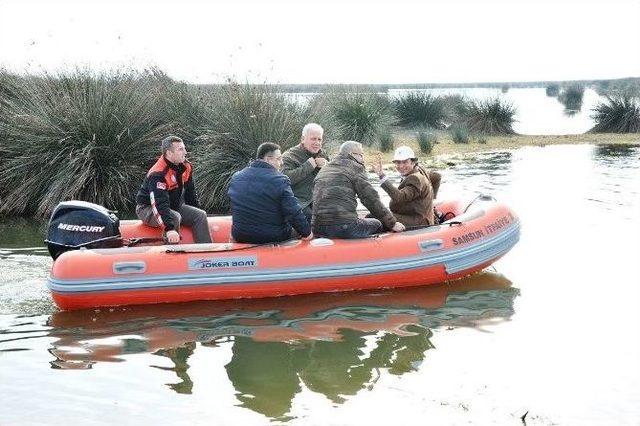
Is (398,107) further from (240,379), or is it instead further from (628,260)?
(240,379)

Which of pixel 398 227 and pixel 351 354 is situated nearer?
pixel 351 354

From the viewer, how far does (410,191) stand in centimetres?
811

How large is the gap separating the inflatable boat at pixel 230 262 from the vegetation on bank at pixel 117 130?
3.47 meters

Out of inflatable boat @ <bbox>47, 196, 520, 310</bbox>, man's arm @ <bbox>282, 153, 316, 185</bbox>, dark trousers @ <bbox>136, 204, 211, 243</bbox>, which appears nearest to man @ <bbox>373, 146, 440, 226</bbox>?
inflatable boat @ <bbox>47, 196, 520, 310</bbox>

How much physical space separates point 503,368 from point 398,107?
19.7 m

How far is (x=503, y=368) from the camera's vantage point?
18.6 ft

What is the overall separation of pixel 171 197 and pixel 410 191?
246cm

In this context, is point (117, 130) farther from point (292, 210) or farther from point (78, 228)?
point (292, 210)

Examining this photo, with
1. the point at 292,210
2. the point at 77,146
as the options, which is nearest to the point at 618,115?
the point at 77,146

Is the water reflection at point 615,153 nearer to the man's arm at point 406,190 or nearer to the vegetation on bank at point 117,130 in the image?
the vegetation on bank at point 117,130

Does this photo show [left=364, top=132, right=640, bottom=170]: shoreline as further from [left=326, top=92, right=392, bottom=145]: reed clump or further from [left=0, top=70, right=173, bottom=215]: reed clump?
[left=0, top=70, right=173, bottom=215]: reed clump

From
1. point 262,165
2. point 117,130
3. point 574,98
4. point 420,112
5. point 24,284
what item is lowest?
point 24,284

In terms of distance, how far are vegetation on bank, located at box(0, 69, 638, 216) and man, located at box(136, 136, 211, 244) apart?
10.7ft

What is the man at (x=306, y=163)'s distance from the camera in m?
8.48
